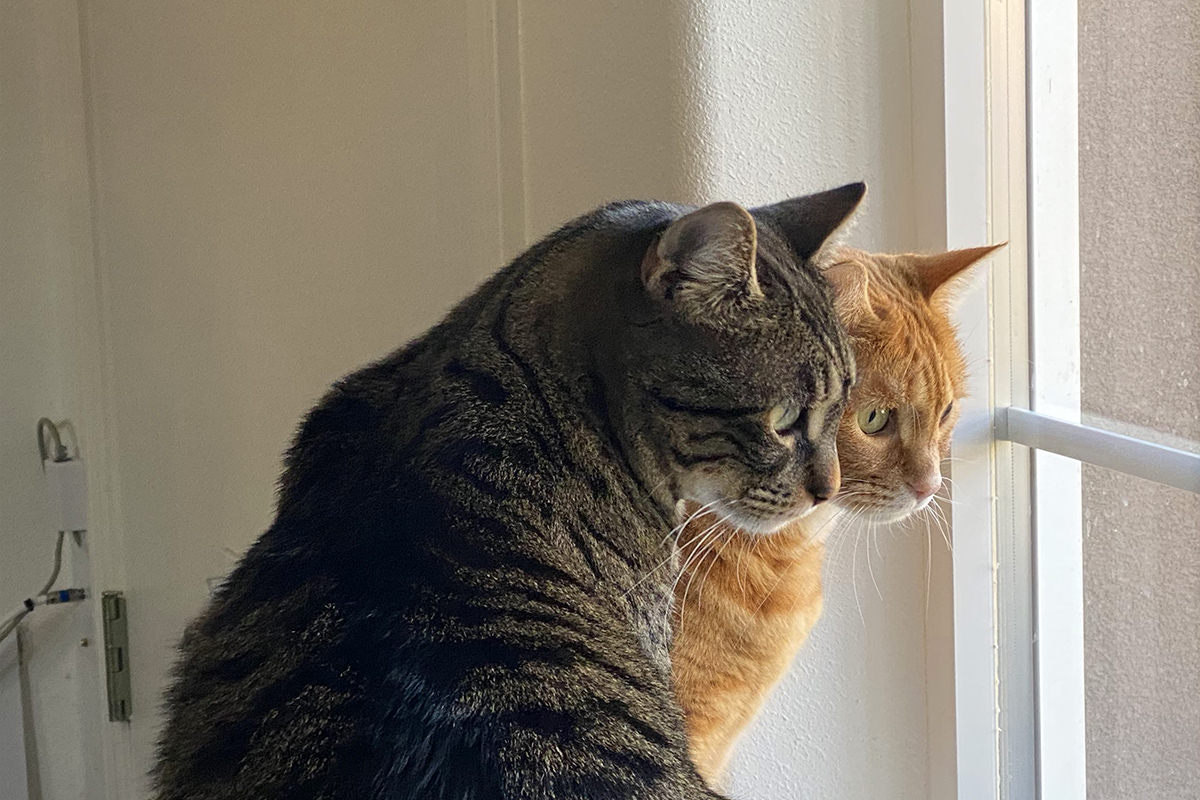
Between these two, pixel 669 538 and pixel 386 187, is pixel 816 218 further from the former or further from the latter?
pixel 386 187

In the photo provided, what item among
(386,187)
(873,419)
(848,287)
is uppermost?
(386,187)

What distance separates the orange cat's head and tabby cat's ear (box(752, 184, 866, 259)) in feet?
0.16

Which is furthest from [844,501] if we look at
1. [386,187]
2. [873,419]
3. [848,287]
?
[386,187]

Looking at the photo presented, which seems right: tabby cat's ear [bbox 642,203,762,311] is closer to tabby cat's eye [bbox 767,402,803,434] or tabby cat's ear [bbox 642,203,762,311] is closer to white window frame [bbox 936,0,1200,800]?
tabby cat's eye [bbox 767,402,803,434]

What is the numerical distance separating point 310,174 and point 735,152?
672mm

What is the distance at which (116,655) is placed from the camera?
193 centimetres

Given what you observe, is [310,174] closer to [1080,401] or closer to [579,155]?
[579,155]

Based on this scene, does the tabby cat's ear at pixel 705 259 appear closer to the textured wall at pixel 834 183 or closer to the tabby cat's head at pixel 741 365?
the tabby cat's head at pixel 741 365

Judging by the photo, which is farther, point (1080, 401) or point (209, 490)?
point (209, 490)

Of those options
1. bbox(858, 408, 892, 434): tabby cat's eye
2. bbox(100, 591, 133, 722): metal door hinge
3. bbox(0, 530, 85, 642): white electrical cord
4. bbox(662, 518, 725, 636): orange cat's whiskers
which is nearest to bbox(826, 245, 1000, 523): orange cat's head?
bbox(858, 408, 892, 434): tabby cat's eye

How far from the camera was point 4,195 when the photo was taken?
6.21ft

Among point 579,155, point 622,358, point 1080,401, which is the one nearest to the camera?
point 622,358

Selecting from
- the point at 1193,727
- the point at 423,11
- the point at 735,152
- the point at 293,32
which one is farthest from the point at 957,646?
the point at 293,32

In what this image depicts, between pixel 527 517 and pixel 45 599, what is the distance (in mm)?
1615
